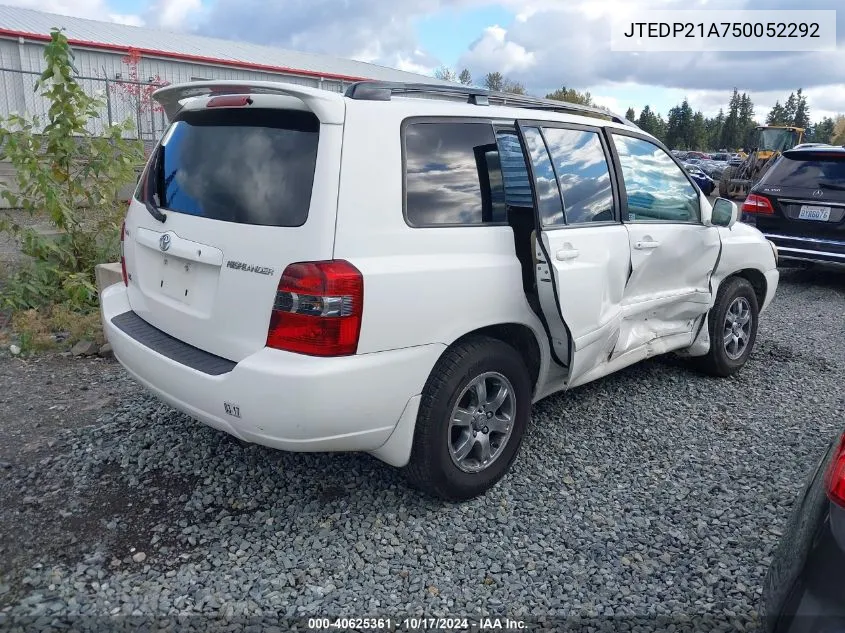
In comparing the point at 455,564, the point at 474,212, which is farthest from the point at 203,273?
the point at 455,564

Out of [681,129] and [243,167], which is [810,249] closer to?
[243,167]

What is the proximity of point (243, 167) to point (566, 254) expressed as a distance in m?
1.60

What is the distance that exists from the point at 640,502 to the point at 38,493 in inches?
116

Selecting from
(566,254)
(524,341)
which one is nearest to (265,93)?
(566,254)

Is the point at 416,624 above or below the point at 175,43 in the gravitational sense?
below

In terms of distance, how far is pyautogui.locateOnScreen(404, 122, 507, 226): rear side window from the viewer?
9.77 ft

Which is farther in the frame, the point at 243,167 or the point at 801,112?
the point at 801,112

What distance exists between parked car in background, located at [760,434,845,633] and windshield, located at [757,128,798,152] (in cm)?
3013

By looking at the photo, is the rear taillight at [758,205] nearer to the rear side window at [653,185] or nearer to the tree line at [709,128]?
the rear side window at [653,185]

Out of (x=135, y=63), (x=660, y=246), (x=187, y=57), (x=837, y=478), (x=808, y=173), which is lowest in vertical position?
(x=837, y=478)

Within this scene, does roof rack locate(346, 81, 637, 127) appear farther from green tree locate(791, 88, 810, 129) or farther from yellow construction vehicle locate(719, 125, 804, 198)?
green tree locate(791, 88, 810, 129)

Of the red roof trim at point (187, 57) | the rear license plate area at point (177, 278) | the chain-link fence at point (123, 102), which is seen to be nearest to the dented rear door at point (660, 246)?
the rear license plate area at point (177, 278)

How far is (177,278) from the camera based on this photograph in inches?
123

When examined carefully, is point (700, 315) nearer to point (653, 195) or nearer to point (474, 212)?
point (653, 195)
